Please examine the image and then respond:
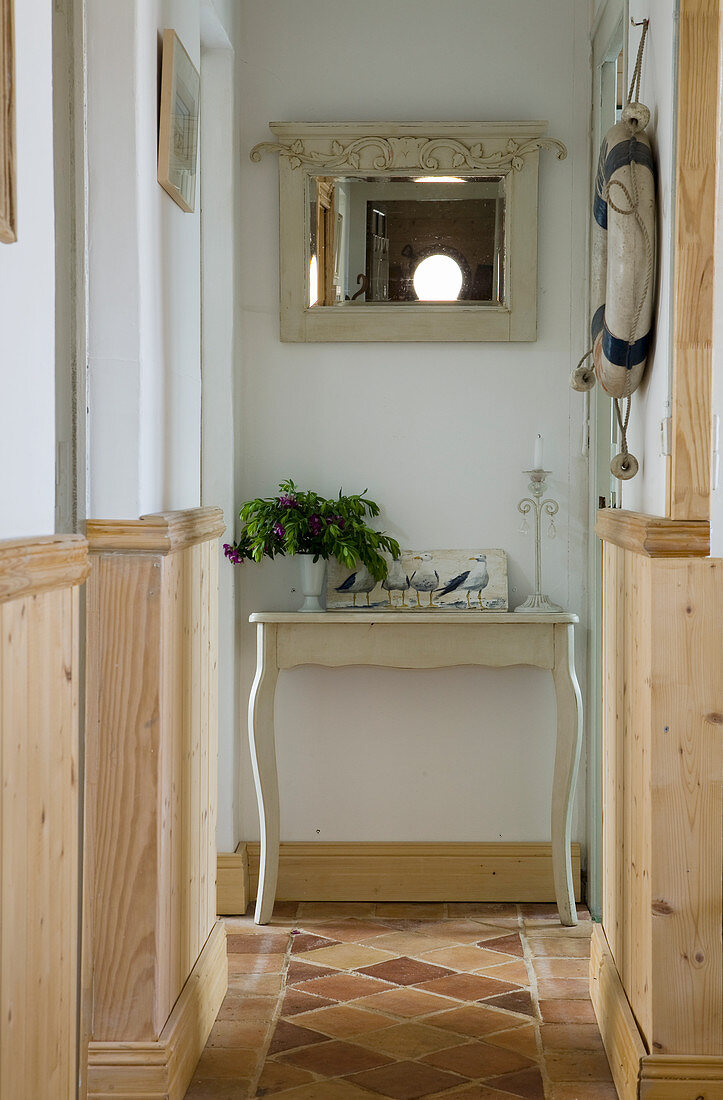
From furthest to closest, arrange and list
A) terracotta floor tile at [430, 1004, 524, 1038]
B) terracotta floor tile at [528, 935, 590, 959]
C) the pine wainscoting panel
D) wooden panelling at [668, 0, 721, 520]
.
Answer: terracotta floor tile at [528, 935, 590, 959] → terracotta floor tile at [430, 1004, 524, 1038] → the pine wainscoting panel → wooden panelling at [668, 0, 721, 520]

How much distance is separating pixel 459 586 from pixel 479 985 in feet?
3.73

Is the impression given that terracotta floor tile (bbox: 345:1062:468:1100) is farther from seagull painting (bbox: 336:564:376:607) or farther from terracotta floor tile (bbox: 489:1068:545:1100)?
seagull painting (bbox: 336:564:376:607)

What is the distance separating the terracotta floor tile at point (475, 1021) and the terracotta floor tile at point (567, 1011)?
0.08 meters

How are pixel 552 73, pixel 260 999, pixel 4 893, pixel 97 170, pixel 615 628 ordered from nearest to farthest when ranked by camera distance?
1. pixel 4 893
2. pixel 97 170
3. pixel 615 628
4. pixel 260 999
5. pixel 552 73

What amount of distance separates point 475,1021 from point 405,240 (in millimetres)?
2151

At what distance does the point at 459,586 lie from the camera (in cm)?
351

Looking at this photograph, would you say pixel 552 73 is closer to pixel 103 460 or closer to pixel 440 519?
pixel 440 519

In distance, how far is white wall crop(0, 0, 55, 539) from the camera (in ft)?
4.55

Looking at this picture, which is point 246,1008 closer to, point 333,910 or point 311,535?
point 333,910

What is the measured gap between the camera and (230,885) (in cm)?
344

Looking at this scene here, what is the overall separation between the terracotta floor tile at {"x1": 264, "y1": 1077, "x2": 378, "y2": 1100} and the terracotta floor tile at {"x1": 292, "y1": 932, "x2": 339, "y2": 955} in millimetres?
736

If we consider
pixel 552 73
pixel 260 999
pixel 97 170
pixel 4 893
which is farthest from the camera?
pixel 552 73

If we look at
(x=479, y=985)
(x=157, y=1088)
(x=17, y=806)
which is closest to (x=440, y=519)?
(x=479, y=985)

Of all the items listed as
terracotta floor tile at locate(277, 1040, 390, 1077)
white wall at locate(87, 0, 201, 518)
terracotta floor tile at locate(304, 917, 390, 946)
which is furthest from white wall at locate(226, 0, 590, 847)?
white wall at locate(87, 0, 201, 518)
